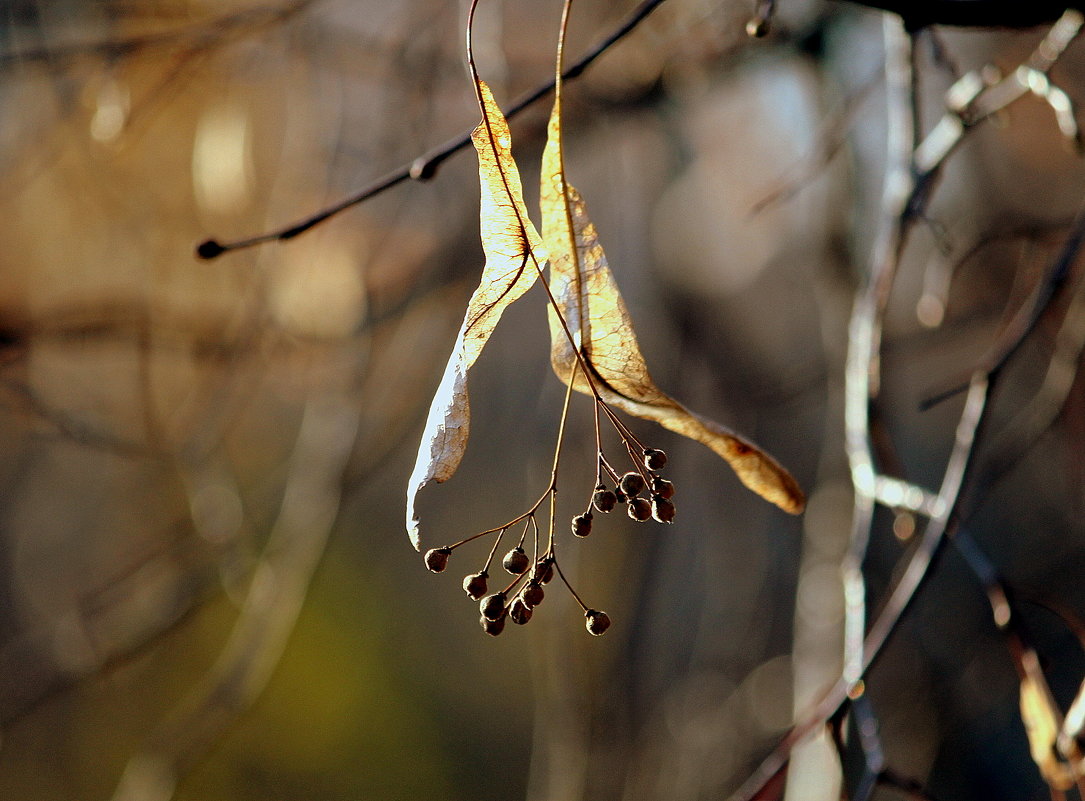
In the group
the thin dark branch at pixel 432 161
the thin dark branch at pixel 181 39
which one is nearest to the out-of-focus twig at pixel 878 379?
the thin dark branch at pixel 432 161

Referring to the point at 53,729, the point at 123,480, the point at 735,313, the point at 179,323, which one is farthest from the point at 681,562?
the point at 53,729

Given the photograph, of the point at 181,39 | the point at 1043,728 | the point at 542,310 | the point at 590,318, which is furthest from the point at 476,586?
the point at 542,310

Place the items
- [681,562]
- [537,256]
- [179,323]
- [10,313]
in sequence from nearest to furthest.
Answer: [537,256]
[10,313]
[179,323]
[681,562]

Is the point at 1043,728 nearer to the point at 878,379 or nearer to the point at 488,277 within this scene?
the point at 878,379

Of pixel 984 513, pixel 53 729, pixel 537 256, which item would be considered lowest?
pixel 984 513

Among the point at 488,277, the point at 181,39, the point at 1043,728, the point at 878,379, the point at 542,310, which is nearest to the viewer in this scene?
the point at 488,277

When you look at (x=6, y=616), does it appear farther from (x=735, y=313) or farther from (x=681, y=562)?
(x=735, y=313)

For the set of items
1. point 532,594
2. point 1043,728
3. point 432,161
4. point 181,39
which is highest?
point 181,39
